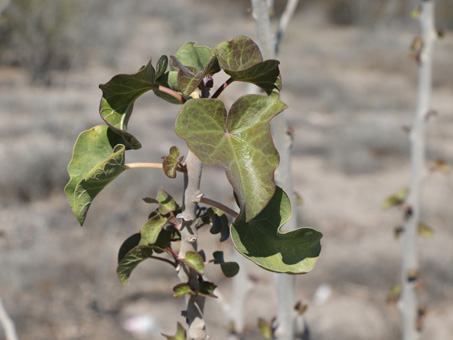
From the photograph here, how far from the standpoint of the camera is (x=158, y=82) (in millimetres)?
454

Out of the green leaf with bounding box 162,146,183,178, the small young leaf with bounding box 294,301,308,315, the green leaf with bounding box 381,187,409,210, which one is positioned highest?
the green leaf with bounding box 162,146,183,178

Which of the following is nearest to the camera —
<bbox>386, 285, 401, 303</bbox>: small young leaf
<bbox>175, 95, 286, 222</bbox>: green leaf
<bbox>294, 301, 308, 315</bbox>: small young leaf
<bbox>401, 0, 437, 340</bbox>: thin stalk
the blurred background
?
<bbox>175, 95, 286, 222</bbox>: green leaf

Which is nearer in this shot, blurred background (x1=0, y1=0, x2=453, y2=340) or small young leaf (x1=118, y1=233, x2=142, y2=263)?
small young leaf (x1=118, y1=233, x2=142, y2=263)

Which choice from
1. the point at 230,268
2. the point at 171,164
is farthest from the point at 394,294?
the point at 171,164

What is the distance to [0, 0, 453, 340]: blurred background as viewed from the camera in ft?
9.12

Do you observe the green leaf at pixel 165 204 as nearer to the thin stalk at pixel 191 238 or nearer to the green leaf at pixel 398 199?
the thin stalk at pixel 191 238

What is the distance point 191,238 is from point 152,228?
37 mm

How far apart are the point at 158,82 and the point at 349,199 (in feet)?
15.2

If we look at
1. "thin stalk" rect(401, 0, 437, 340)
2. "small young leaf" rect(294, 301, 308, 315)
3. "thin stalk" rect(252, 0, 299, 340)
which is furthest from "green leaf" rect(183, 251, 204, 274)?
"thin stalk" rect(401, 0, 437, 340)

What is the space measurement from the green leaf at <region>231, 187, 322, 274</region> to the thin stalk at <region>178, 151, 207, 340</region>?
0.16ft

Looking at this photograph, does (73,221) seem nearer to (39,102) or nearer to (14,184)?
(14,184)

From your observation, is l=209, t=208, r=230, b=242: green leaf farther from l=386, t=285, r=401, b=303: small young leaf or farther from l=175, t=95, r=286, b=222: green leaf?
l=386, t=285, r=401, b=303: small young leaf

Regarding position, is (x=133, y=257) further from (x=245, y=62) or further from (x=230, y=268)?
(x=245, y=62)

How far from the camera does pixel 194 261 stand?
45 cm
